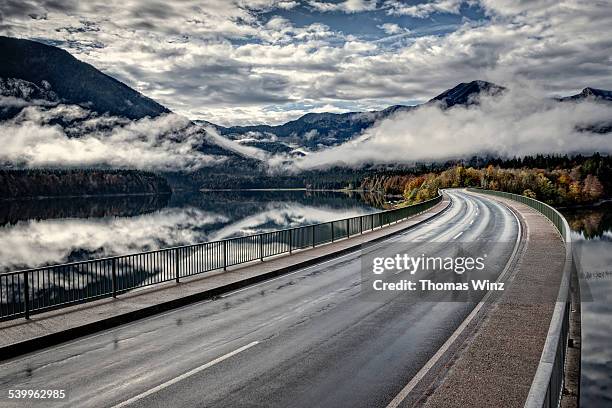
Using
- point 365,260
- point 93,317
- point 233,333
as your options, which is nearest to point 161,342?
point 233,333

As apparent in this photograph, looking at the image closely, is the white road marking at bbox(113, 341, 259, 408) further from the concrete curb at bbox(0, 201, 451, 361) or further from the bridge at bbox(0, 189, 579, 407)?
the concrete curb at bbox(0, 201, 451, 361)

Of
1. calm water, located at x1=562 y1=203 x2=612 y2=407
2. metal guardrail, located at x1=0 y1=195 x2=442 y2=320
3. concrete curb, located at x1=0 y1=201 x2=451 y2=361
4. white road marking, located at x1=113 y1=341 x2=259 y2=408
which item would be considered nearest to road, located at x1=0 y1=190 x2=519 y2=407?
white road marking, located at x1=113 y1=341 x2=259 y2=408

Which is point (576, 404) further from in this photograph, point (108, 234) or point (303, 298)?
point (108, 234)

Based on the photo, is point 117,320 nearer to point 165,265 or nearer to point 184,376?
point 184,376

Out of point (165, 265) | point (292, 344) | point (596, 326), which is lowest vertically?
point (596, 326)

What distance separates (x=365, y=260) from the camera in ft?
76.8

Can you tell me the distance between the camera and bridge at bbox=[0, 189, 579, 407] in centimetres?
846

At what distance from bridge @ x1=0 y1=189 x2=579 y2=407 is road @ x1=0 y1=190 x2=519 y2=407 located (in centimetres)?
4

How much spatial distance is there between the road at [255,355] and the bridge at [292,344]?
38 millimetres

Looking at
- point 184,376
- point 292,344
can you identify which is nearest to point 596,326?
point 292,344

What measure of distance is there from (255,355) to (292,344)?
1.02 metres

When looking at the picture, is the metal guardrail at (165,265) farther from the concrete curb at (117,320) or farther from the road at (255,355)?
the road at (255,355)

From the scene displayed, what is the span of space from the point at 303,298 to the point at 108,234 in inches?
3529

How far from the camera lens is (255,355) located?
10.5m
